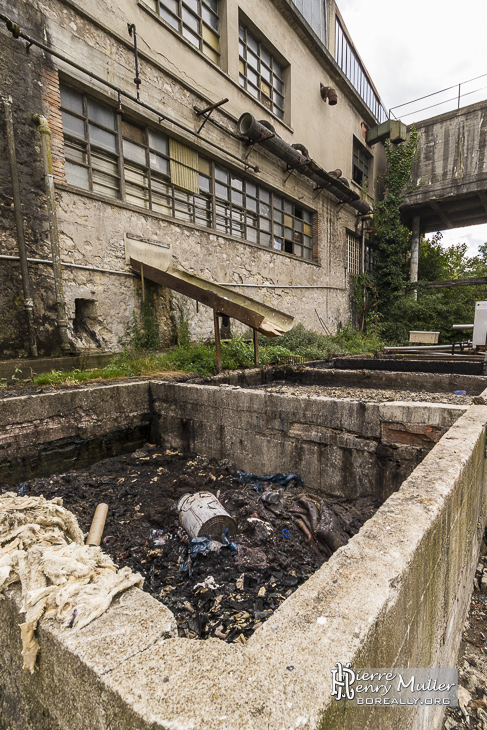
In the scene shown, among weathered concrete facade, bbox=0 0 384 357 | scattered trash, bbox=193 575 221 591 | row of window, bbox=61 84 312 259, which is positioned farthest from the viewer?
row of window, bbox=61 84 312 259

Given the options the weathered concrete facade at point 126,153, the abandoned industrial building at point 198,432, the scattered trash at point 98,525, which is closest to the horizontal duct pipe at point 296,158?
the abandoned industrial building at point 198,432

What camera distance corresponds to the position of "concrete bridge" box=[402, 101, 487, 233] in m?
15.4

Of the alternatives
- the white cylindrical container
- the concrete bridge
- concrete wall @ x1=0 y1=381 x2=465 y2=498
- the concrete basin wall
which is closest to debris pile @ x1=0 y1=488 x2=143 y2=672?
the white cylindrical container

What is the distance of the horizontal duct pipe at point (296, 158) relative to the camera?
996cm

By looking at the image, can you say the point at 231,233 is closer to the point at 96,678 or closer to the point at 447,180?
the point at 96,678

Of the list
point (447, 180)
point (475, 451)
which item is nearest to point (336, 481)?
point (475, 451)

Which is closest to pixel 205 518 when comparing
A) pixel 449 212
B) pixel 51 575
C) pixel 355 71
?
pixel 51 575

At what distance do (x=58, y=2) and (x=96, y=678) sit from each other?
30.8 feet

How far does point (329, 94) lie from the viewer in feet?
46.0

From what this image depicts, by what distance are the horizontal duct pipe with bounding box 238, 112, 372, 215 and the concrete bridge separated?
3.02 meters

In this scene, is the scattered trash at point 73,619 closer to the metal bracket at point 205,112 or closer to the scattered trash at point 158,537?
the scattered trash at point 158,537

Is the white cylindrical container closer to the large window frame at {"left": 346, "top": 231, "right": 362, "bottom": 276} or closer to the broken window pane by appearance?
the broken window pane

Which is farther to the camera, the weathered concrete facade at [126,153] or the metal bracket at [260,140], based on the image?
the metal bracket at [260,140]

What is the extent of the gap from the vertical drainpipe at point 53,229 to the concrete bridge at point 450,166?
54.3 feet
